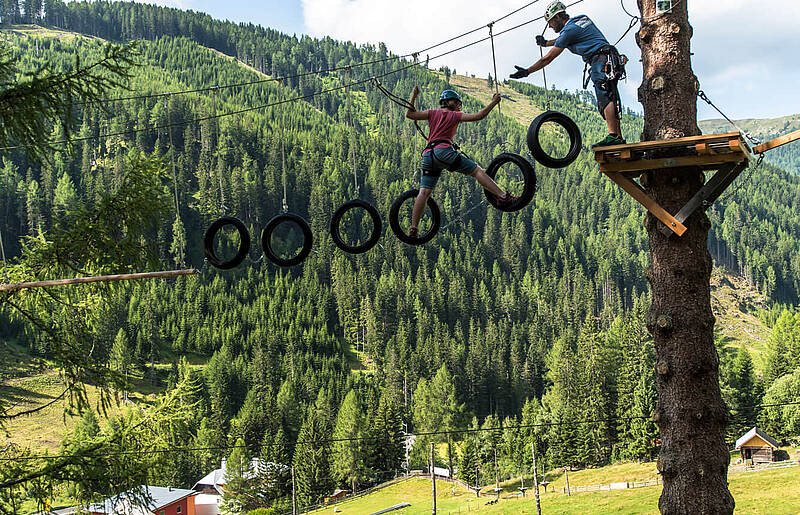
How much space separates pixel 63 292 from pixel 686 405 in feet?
30.0

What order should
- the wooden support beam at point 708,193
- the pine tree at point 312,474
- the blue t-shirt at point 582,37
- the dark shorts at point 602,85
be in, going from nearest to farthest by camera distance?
the wooden support beam at point 708,193
the dark shorts at point 602,85
the blue t-shirt at point 582,37
the pine tree at point 312,474

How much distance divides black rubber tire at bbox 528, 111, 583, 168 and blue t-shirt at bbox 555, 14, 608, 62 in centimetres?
90

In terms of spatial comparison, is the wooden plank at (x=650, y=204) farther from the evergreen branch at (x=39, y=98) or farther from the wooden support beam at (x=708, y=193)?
the evergreen branch at (x=39, y=98)

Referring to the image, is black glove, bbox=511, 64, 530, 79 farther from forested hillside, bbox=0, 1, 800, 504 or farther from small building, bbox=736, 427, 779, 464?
small building, bbox=736, 427, 779, 464

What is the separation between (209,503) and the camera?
71688 millimetres

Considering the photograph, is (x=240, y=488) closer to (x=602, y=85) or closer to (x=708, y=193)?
(x=602, y=85)

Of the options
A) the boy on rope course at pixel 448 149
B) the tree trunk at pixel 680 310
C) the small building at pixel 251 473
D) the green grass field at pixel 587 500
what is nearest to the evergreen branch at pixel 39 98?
the boy on rope course at pixel 448 149

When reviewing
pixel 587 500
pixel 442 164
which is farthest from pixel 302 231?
pixel 587 500

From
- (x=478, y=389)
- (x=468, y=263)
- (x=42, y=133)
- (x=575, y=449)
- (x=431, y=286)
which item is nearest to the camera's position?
(x=42, y=133)

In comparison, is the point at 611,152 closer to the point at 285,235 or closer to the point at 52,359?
the point at 52,359

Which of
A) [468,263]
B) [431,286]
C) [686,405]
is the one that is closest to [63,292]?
[686,405]

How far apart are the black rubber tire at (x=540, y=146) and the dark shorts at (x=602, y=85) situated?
51 centimetres

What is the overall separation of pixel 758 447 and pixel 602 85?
51.6m

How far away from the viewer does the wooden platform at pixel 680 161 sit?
7695 mm
